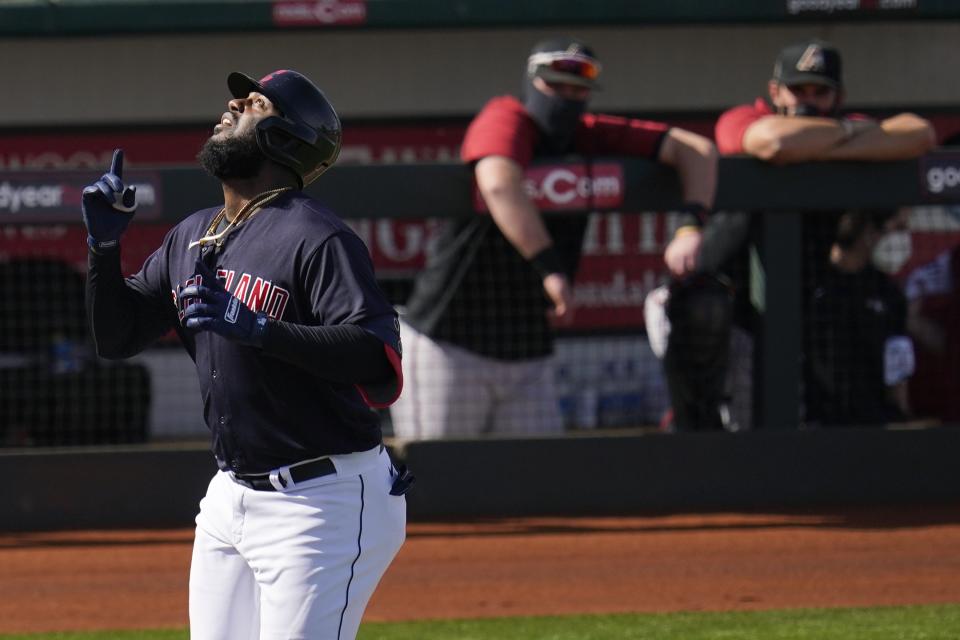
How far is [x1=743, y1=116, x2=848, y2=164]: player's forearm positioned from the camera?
6.43 metres

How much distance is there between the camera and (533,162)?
6418 mm

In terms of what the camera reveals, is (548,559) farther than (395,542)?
Yes

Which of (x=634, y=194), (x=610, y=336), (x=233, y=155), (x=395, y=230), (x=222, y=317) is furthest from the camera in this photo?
(x=395, y=230)

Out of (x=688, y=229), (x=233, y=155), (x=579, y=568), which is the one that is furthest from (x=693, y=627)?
(x=233, y=155)

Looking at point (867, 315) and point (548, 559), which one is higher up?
point (867, 315)

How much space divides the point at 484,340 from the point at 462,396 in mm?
315

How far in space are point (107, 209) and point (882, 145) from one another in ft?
14.0

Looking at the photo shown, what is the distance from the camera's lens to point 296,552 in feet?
9.45

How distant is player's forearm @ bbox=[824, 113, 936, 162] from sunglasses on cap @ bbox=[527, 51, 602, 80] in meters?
1.13

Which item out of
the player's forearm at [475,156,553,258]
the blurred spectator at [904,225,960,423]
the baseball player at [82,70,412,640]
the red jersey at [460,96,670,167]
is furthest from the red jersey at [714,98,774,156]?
the baseball player at [82,70,412,640]

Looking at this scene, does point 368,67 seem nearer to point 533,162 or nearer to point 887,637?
point 533,162

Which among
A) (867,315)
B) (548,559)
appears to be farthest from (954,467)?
(548,559)

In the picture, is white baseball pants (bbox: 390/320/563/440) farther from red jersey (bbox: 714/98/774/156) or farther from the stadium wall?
red jersey (bbox: 714/98/774/156)

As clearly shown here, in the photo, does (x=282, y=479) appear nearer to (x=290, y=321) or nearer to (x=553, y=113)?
(x=290, y=321)
